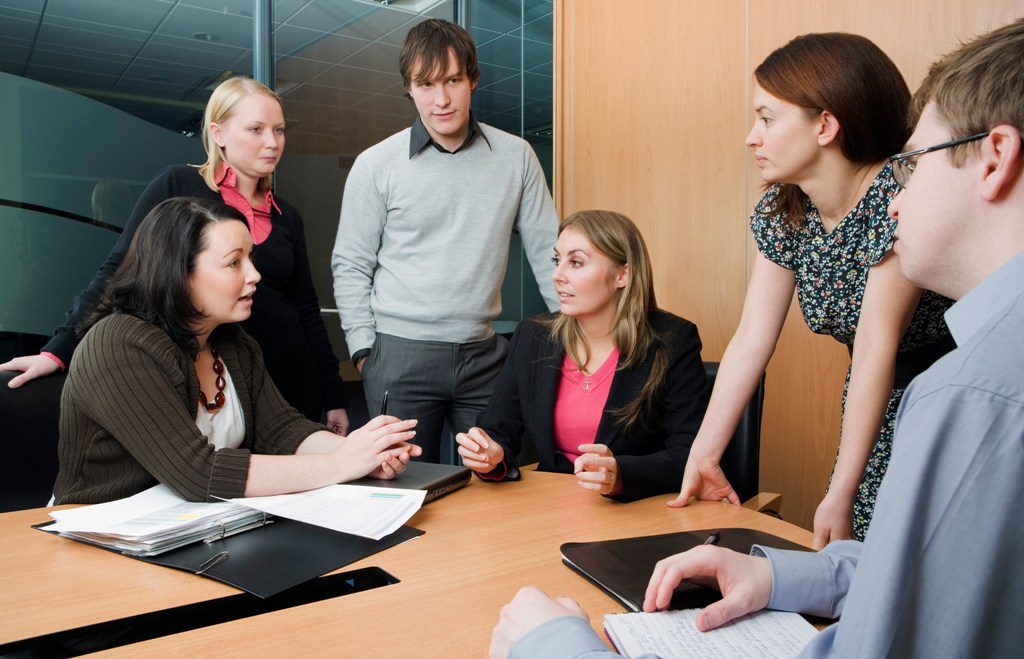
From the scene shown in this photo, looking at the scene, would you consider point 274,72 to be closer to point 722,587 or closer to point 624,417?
point 624,417

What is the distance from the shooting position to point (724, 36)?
10.1 ft

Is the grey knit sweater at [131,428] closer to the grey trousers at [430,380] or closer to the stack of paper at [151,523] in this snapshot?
the stack of paper at [151,523]

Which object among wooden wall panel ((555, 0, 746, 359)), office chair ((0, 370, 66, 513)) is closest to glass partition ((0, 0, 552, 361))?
wooden wall panel ((555, 0, 746, 359))

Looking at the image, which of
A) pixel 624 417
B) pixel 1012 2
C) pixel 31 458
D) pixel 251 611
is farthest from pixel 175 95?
pixel 1012 2

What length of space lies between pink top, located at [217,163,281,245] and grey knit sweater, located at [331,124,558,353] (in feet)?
0.97

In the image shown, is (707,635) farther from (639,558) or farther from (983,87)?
(983,87)

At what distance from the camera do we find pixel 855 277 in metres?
1.59

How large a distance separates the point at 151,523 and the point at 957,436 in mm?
1163

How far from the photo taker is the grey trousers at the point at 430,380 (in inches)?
98.3

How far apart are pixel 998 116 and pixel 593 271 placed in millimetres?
1484

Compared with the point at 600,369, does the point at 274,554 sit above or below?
below

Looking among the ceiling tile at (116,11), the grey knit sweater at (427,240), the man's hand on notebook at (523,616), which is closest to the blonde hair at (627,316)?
the grey knit sweater at (427,240)

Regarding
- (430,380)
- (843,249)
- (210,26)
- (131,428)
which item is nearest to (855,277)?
(843,249)

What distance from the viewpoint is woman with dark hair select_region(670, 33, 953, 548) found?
144 cm
